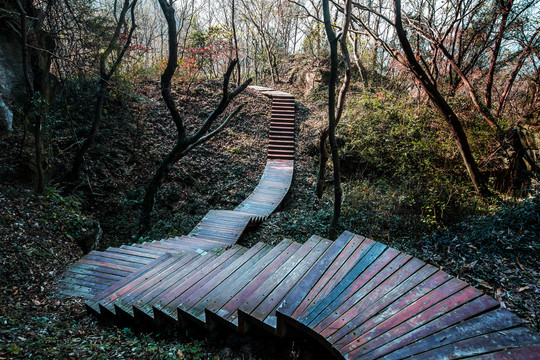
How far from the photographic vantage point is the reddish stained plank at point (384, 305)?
2.44m

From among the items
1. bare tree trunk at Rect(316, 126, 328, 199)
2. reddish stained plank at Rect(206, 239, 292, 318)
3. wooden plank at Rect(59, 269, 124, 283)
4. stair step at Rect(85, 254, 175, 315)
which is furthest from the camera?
bare tree trunk at Rect(316, 126, 328, 199)

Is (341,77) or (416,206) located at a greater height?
(341,77)

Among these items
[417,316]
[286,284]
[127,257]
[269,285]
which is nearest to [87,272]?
[127,257]

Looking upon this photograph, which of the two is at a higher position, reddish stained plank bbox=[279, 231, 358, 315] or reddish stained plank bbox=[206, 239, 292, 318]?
reddish stained plank bbox=[279, 231, 358, 315]

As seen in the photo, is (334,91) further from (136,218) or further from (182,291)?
(136,218)

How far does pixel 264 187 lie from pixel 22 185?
617 centimetres

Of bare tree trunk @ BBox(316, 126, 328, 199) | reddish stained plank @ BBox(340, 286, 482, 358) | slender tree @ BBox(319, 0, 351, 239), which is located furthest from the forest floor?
slender tree @ BBox(319, 0, 351, 239)

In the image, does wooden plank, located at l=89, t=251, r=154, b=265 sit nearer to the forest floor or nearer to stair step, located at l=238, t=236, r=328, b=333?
the forest floor

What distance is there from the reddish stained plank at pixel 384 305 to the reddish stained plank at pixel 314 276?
0.32m

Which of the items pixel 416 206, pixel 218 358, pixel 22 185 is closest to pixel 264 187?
pixel 416 206

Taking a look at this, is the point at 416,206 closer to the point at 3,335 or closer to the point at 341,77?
the point at 3,335

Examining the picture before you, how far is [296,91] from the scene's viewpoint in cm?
1659

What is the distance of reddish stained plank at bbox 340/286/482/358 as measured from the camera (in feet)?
7.62

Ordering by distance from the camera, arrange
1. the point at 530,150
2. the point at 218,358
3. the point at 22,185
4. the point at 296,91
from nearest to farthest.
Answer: the point at 218,358 → the point at 22,185 → the point at 530,150 → the point at 296,91
